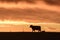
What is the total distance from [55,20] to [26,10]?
0.59 ft

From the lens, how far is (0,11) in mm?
935

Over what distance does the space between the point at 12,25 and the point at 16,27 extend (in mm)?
27

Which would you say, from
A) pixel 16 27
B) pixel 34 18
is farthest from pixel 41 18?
pixel 16 27

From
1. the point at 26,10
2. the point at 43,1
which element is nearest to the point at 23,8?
the point at 26,10

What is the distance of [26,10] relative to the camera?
946 mm

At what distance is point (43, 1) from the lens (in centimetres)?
97
